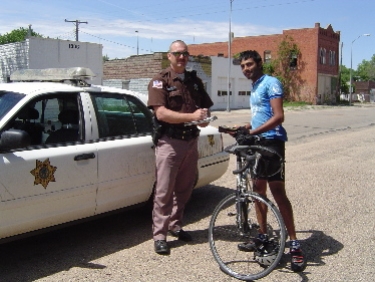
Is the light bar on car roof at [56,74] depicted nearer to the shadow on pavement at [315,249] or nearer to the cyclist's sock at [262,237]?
the cyclist's sock at [262,237]

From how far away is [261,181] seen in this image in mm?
4051

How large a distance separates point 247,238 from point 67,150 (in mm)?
1821

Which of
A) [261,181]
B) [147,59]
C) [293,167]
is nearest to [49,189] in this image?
[261,181]

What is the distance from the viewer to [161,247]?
423 centimetres

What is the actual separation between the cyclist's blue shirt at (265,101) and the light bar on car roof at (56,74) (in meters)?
1.68

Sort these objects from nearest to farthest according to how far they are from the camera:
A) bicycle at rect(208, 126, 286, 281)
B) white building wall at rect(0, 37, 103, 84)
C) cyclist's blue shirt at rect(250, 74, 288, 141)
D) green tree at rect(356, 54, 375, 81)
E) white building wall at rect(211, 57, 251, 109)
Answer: bicycle at rect(208, 126, 286, 281) < cyclist's blue shirt at rect(250, 74, 288, 141) < white building wall at rect(0, 37, 103, 84) < white building wall at rect(211, 57, 251, 109) < green tree at rect(356, 54, 375, 81)

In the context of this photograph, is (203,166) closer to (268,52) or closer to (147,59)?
(147,59)

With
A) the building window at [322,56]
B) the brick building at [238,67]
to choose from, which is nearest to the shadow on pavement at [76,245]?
the brick building at [238,67]

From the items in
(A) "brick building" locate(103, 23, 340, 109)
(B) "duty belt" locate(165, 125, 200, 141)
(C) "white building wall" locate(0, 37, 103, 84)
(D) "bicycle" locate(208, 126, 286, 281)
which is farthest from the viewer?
(A) "brick building" locate(103, 23, 340, 109)

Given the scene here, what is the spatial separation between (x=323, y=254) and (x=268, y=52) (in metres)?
51.0

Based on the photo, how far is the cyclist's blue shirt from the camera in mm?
3844

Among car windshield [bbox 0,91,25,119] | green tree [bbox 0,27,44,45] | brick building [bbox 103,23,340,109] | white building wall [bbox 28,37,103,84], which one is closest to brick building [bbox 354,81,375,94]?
brick building [bbox 103,23,340,109]

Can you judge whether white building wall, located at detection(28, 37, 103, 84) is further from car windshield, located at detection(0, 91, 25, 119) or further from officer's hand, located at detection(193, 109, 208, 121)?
officer's hand, located at detection(193, 109, 208, 121)

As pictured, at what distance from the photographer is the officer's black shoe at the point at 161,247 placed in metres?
4.22
